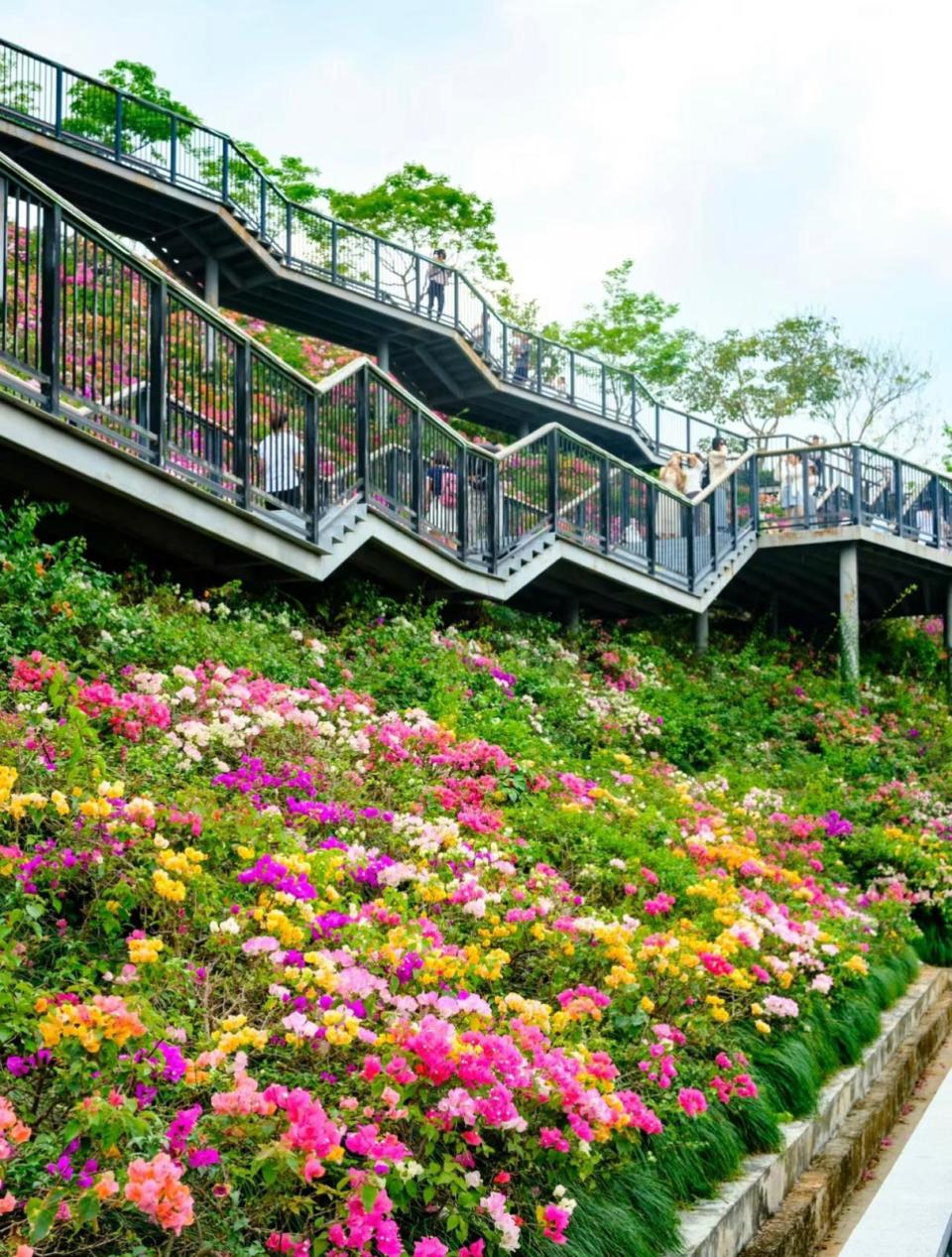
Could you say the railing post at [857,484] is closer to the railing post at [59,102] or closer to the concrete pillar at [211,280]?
the concrete pillar at [211,280]

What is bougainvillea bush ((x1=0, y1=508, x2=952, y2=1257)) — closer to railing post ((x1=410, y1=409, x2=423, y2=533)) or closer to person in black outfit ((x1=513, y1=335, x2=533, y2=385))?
railing post ((x1=410, y1=409, x2=423, y2=533))

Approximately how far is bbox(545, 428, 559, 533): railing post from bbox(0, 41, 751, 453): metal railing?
10657 millimetres

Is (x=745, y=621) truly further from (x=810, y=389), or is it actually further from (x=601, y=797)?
(x=810, y=389)

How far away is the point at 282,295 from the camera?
24688 mm

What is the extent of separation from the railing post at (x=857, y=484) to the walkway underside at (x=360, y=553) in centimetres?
27

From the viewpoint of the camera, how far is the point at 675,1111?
4.71m

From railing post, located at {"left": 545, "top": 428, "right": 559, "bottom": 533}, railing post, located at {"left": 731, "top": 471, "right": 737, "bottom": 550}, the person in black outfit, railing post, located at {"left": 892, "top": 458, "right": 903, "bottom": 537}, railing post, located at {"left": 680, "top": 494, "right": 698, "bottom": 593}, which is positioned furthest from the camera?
the person in black outfit

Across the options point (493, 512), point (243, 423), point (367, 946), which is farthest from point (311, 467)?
point (367, 946)

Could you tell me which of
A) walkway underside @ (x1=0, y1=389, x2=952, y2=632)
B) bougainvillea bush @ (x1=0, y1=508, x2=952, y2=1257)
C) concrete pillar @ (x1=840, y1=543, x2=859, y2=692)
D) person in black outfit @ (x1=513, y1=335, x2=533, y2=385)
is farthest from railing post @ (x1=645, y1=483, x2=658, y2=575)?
person in black outfit @ (x1=513, y1=335, x2=533, y2=385)

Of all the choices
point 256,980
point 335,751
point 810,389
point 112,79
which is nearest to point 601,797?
point 335,751

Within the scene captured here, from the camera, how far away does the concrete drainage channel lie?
4.54 meters

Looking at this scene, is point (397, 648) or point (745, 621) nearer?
point (397, 648)

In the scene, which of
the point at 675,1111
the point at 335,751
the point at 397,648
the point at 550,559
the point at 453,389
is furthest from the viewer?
the point at 453,389

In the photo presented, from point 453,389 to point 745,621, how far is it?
37.6 feet
